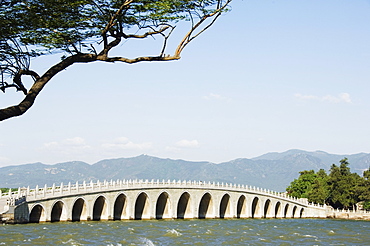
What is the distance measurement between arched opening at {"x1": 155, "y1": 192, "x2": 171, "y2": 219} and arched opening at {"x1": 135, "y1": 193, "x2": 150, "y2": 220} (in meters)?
3.26

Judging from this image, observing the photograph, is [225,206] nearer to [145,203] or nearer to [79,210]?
[145,203]

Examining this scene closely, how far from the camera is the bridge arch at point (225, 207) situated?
3073 inches

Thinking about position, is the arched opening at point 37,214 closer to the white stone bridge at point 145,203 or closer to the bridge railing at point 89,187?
the white stone bridge at point 145,203

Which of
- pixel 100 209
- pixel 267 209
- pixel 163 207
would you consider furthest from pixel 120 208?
pixel 267 209

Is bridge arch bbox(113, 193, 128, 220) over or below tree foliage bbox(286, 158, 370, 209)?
below

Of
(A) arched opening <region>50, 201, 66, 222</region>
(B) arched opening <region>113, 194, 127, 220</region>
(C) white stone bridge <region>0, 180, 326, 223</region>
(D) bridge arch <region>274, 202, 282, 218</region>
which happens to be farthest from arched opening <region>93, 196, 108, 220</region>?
(D) bridge arch <region>274, 202, 282, 218</region>

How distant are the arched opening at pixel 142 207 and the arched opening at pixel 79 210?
33.4ft

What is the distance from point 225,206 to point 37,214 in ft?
120

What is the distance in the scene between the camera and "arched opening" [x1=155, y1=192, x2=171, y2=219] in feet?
224

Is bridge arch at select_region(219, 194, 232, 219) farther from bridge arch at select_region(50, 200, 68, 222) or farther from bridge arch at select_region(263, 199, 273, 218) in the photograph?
bridge arch at select_region(50, 200, 68, 222)

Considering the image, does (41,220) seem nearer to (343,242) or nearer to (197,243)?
(197,243)

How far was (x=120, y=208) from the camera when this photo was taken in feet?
206

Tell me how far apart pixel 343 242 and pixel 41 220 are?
28.8 metres

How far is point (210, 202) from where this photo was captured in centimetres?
7600
